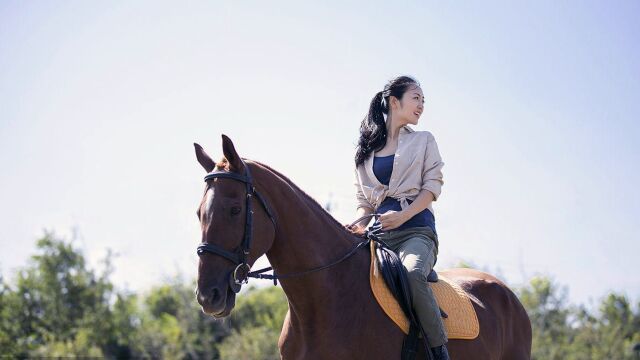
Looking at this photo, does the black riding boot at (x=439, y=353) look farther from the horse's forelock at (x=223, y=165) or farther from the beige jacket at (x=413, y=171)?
the horse's forelock at (x=223, y=165)

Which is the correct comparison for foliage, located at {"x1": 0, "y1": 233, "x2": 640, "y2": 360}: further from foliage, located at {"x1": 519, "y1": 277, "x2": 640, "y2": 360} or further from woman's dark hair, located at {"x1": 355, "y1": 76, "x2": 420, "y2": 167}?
woman's dark hair, located at {"x1": 355, "y1": 76, "x2": 420, "y2": 167}

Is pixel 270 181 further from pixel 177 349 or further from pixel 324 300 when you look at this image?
pixel 177 349

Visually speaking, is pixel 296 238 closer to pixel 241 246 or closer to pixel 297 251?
pixel 297 251

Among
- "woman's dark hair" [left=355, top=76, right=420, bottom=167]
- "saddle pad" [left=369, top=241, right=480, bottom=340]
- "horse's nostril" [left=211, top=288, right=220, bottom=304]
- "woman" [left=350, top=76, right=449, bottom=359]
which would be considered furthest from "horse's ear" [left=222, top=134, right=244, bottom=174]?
"woman's dark hair" [left=355, top=76, right=420, bottom=167]

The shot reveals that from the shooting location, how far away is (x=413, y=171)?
6.42 metres

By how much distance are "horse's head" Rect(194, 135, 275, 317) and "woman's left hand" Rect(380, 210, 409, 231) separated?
1.38 metres

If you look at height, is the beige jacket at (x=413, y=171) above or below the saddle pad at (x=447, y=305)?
above

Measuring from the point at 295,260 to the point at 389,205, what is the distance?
4.91 ft

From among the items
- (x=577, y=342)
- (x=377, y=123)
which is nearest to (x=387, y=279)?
(x=377, y=123)

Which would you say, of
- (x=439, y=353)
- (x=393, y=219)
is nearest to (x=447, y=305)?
(x=439, y=353)

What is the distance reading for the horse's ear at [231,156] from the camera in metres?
5.07

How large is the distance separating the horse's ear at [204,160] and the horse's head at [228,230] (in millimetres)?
135

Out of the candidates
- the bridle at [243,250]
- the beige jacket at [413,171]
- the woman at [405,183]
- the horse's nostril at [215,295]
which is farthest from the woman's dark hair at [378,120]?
the horse's nostril at [215,295]

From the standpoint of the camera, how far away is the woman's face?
6781 mm
